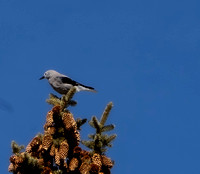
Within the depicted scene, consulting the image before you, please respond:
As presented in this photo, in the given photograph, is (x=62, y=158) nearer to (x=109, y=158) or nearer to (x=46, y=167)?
(x=46, y=167)

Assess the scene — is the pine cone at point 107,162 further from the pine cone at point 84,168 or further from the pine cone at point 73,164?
the pine cone at point 73,164

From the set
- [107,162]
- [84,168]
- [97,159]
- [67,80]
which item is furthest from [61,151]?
[67,80]

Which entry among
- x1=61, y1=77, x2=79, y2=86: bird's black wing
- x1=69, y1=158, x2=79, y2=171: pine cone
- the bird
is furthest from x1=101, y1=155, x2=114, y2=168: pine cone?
x1=61, y1=77, x2=79, y2=86: bird's black wing

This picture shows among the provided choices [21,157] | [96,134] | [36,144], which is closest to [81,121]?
[96,134]

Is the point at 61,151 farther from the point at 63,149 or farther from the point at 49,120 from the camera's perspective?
the point at 49,120

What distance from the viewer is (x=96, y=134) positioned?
5.31m

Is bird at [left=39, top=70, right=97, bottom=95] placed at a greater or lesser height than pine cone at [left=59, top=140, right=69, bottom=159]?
greater

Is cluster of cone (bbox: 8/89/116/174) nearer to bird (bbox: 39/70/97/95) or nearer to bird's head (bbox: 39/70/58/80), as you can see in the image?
bird (bbox: 39/70/97/95)

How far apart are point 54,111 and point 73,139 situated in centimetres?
42

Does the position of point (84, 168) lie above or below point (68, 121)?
below

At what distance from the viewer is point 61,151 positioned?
499cm

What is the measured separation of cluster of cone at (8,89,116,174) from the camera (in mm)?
4793

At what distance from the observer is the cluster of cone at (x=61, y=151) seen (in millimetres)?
4793

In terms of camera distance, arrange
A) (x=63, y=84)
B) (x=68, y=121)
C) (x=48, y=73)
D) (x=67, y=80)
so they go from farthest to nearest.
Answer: (x=48, y=73) → (x=67, y=80) → (x=63, y=84) → (x=68, y=121)
